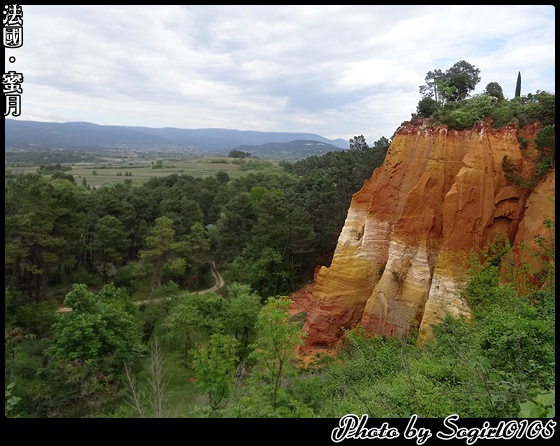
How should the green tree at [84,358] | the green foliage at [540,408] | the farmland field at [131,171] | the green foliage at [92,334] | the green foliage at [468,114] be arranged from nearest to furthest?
the green foliage at [540,408] < the green tree at [84,358] < the green foliage at [92,334] < the green foliage at [468,114] < the farmland field at [131,171]

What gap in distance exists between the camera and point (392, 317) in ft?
50.3

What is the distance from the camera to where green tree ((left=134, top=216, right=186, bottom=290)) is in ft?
91.8

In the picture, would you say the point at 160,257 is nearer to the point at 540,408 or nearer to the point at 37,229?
the point at 37,229

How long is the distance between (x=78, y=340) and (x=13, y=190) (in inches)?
668

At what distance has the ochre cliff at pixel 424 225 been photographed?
13289mm

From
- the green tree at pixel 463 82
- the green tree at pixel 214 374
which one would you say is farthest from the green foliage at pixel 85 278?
the green tree at pixel 463 82

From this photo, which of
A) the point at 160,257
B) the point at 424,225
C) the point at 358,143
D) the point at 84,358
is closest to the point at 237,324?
the point at 84,358

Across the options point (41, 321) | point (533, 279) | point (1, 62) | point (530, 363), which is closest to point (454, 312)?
point (533, 279)

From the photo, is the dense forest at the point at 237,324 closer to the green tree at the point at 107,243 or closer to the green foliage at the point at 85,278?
the green tree at the point at 107,243

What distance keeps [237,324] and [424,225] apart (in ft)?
33.7

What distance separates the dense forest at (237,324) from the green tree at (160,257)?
0.14 metres

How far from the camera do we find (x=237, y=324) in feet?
60.2

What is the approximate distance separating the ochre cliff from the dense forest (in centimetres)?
79

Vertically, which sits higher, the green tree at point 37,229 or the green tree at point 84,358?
the green tree at point 37,229
